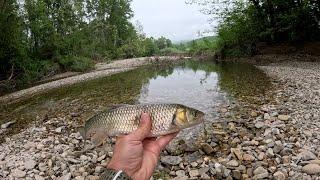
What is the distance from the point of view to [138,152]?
143 inches

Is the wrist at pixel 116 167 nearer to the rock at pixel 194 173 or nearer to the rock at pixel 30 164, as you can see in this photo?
the rock at pixel 194 173

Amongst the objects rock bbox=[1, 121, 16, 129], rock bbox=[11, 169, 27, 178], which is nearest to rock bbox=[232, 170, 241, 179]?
rock bbox=[11, 169, 27, 178]

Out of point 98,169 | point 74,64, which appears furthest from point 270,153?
point 74,64

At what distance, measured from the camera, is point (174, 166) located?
8.80 meters

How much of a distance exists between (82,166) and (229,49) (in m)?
37.4

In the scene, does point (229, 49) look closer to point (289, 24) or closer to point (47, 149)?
point (289, 24)

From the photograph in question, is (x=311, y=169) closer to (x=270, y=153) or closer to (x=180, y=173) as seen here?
(x=270, y=153)

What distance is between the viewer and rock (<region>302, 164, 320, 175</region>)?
308 inches

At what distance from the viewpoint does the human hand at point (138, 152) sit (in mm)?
3436

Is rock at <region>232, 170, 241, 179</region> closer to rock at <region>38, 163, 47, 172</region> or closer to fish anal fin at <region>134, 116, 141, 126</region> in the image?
rock at <region>38, 163, 47, 172</region>

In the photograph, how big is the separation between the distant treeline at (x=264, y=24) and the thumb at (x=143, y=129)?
28.2 meters

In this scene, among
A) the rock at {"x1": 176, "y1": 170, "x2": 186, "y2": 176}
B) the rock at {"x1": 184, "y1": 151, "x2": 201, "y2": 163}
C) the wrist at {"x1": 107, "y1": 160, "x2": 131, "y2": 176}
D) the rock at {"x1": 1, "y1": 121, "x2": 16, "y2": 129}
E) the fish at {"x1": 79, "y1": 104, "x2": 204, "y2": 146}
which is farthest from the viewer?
the rock at {"x1": 1, "y1": 121, "x2": 16, "y2": 129}

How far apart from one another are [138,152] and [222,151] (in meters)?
6.07

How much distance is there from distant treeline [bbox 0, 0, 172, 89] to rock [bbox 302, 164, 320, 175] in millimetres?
28570
